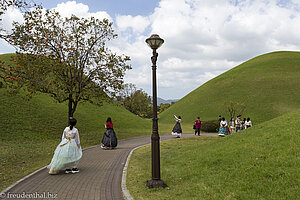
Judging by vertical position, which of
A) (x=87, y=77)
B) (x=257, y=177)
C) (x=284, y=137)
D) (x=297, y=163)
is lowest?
(x=257, y=177)

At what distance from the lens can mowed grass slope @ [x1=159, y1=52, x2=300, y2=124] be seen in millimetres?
53469

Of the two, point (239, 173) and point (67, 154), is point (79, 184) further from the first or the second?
point (239, 173)

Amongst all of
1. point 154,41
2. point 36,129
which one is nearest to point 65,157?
point 154,41

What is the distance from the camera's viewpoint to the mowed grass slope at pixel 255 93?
175ft

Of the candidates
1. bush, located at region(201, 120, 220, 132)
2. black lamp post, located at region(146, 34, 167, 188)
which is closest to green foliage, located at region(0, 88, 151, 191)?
black lamp post, located at region(146, 34, 167, 188)

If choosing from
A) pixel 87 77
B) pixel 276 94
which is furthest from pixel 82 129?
pixel 276 94

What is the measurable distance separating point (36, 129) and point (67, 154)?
63.6 feet

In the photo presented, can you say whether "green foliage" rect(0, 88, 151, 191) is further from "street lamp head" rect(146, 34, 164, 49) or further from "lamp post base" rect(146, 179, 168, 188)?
"street lamp head" rect(146, 34, 164, 49)

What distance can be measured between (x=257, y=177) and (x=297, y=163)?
1315 mm

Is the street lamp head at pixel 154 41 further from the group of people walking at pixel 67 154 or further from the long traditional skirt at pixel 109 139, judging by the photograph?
the long traditional skirt at pixel 109 139

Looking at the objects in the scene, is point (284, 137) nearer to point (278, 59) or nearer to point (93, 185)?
point (93, 185)

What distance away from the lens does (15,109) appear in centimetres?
2927

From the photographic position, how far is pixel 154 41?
25.0 feet

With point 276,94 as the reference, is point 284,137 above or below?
below
